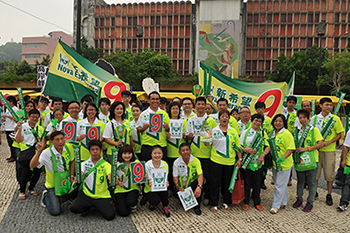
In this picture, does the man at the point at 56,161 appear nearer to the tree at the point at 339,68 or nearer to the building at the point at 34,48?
the tree at the point at 339,68

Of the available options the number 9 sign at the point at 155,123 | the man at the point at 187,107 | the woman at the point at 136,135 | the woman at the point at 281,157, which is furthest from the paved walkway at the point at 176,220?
the man at the point at 187,107

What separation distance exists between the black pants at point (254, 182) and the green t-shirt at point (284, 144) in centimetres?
34

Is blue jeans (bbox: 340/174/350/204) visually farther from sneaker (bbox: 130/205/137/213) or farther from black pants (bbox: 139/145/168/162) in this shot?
sneaker (bbox: 130/205/137/213)

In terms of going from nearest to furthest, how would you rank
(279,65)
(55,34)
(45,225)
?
(45,225)
(279,65)
(55,34)

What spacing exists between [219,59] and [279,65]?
10850 mm

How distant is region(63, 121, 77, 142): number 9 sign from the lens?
503cm

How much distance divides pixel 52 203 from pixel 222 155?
9.52 feet

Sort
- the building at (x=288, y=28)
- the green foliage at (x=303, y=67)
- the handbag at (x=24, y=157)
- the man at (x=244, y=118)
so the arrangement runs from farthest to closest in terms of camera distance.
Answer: the building at (x=288, y=28) → the green foliage at (x=303, y=67) → the man at (x=244, y=118) → the handbag at (x=24, y=157)

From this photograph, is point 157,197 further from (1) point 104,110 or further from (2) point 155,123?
(1) point 104,110

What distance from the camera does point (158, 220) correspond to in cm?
469

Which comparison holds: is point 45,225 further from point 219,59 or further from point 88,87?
point 219,59

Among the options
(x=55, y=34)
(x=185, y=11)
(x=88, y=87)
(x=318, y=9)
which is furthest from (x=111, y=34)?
(x=55, y=34)

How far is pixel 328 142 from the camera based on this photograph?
18.3ft

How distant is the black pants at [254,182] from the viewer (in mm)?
5180
